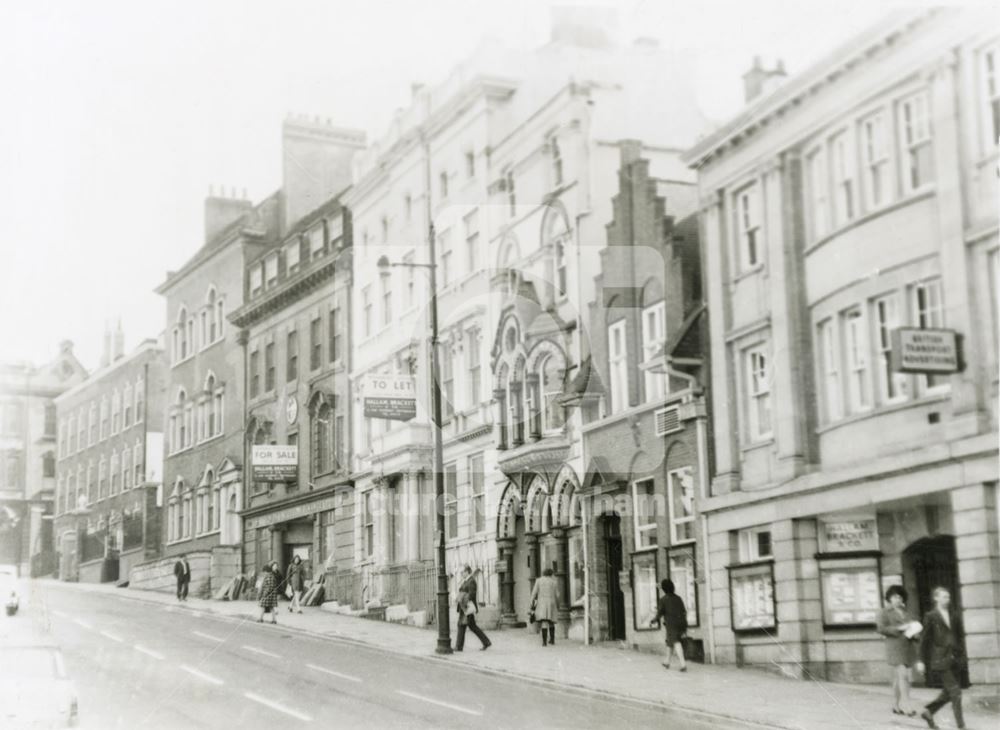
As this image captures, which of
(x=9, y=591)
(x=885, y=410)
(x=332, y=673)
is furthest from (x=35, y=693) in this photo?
(x=885, y=410)

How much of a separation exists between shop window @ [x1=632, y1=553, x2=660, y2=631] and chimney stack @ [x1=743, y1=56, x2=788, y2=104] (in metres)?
9.66

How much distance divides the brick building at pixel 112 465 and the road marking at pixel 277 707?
121 ft

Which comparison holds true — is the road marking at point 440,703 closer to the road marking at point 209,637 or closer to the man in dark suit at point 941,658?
the man in dark suit at point 941,658

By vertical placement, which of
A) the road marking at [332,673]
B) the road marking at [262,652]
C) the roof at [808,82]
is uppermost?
the roof at [808,82]

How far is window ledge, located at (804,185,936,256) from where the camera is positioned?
21.8 m

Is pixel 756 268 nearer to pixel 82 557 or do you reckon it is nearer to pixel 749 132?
pixel 749 132

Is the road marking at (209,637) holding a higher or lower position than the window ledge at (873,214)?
lower

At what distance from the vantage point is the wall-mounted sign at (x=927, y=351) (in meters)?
20.6

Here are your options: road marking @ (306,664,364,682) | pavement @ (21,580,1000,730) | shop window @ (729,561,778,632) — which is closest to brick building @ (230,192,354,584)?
pavement @ (21,580,1000,730)

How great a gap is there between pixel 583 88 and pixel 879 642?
15303 millimetres

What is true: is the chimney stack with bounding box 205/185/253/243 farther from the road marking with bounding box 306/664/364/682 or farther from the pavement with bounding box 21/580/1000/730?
the road marking with bounding box 306/664/364/682

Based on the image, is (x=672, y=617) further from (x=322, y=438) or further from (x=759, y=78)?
(x=322, y=438)

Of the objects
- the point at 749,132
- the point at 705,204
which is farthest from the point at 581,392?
the point at 749,132

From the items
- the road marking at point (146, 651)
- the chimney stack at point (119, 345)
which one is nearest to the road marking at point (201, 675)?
the road marking at point (146, 651)
